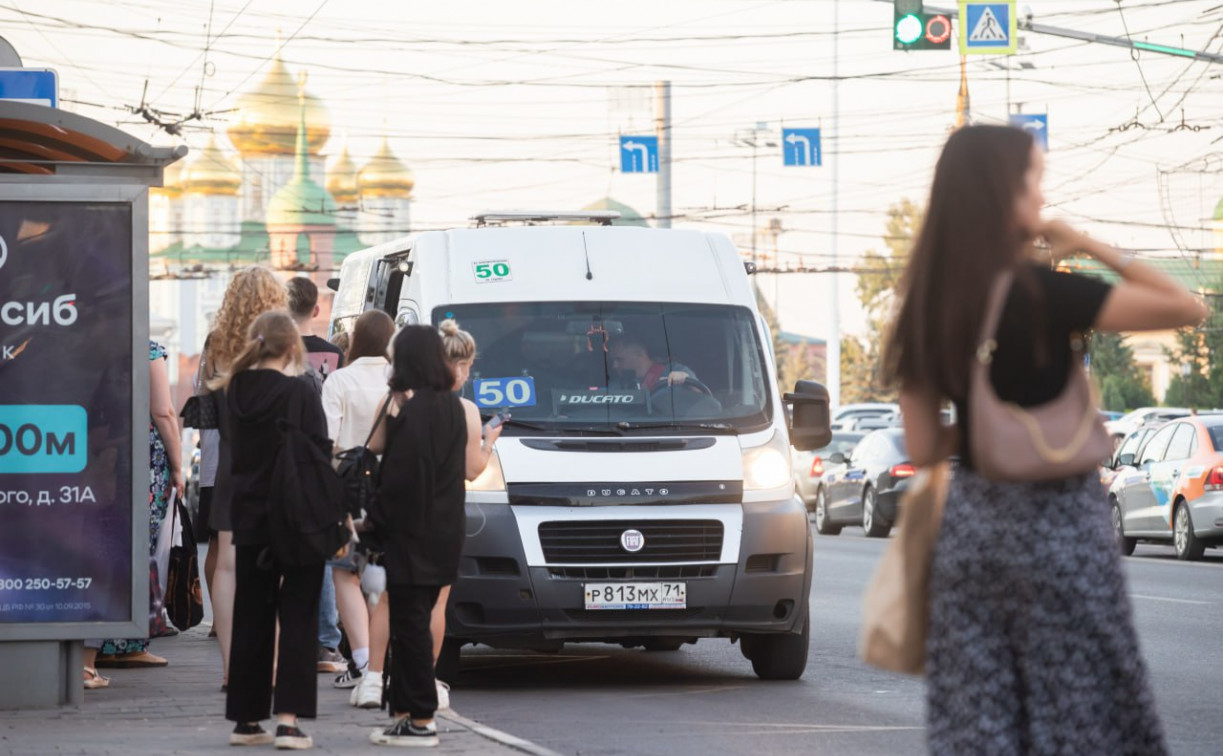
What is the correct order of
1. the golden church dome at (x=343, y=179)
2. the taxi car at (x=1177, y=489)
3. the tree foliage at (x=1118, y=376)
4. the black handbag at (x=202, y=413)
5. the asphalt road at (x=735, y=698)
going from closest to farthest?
the black handbag at (x=202, y=413) < the asphalt road at (x=735, y=698) < the taxi car at (x=1177, y=489) < the tree foliage at (x=1118, y=376) < the golden church dome at (x=343, y=179)

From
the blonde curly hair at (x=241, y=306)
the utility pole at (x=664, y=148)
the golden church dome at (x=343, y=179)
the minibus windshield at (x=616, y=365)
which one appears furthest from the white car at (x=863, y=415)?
the golden church dome at (x=343, y=179)

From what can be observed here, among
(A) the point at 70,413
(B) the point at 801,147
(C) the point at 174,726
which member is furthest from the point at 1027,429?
(B) the point at 801,147

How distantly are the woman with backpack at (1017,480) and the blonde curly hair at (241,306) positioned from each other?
5565 mm

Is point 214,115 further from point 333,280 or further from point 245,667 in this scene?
point 245,667

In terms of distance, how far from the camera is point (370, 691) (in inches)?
360

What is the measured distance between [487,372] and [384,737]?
10.9 ft

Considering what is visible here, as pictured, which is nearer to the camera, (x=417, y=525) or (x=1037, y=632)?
(x=1037, y=632)

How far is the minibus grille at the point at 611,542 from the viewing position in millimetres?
10250

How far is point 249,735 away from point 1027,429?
4.67 metres

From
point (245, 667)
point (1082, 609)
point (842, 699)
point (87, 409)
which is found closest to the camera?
point (1082, 609)

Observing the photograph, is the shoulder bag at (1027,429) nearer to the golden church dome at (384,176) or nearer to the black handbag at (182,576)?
the black handbag at (182,576)

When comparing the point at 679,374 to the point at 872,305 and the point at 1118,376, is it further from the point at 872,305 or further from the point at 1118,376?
the point at 872,305

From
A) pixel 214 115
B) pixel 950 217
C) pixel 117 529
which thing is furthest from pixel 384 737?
pixel 214 115

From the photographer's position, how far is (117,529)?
9180mm
